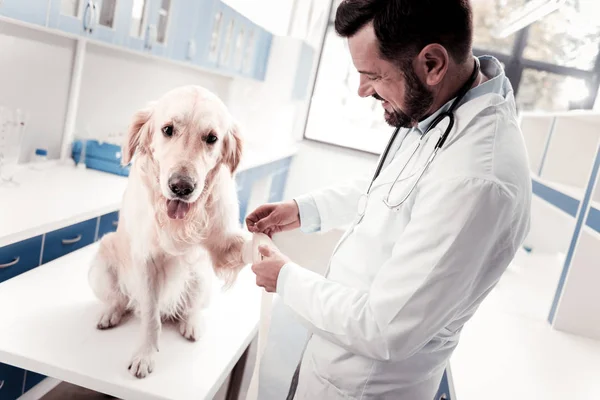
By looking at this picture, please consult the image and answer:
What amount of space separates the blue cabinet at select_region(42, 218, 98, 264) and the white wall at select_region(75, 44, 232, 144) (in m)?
1.01

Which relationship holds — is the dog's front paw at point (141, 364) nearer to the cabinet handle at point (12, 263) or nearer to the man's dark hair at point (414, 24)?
the cabinet handle at point (12, 263)

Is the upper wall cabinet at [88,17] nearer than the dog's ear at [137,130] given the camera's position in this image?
No

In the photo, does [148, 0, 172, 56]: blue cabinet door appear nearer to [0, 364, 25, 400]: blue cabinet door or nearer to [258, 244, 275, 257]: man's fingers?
[0, 364, 25, 400]: blue cabinet door

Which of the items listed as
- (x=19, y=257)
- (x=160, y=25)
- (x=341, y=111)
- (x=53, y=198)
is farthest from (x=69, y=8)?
(x=341, y=111)

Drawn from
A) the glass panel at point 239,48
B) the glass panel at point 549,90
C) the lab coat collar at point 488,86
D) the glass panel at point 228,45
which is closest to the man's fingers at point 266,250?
the lab coat collar at point 488,86

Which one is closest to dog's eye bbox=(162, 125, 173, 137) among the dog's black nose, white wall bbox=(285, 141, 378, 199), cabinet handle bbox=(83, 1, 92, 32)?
the dog's black nose

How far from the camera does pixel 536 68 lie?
210 inches

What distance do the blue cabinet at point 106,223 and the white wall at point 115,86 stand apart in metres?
0.85

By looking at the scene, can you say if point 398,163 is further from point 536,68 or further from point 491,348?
point 536,68

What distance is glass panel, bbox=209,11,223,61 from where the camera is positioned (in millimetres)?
3749

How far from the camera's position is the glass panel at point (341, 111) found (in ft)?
19.8

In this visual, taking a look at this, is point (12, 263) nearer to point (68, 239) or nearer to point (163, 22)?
point (68, 239)

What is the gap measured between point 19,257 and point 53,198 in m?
0.39

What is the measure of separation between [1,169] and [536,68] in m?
4.92
